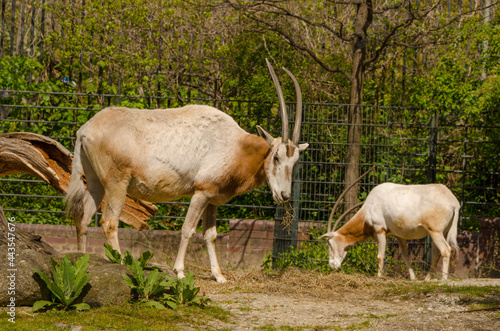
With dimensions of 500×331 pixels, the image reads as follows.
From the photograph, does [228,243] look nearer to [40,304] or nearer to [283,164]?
[283,164]

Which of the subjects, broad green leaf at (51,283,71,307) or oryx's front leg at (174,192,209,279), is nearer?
broad green leaf at (51,283,71,307)

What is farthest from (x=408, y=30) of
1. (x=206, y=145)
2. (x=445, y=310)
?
(x=445, y=310)

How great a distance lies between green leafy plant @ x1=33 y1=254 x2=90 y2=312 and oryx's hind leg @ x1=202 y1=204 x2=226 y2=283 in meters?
3.00

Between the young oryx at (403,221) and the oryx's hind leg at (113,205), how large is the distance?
352cm

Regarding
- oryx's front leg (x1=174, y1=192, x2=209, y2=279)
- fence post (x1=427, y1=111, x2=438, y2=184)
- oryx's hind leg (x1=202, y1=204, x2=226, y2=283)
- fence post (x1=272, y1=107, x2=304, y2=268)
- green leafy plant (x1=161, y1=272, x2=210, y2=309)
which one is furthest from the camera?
fence post (x1=427, y1=111, x2=438, y2=184)

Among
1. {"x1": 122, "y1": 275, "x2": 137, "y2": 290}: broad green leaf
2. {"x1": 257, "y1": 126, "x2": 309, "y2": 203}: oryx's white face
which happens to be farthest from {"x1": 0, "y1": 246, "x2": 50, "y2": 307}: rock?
{"x1": 257, "y1": 126, "x2": 309, "y2": 203}: oryx's white face

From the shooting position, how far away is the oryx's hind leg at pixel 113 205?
737 cm

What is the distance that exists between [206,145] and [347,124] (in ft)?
8.85

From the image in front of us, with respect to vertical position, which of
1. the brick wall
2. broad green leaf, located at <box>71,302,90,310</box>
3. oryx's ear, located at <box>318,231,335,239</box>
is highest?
broad green leaf, located at <box>71,302,90,310</box>

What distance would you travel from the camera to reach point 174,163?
25.2 ft

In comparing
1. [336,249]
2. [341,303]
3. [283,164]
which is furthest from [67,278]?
[336,249]

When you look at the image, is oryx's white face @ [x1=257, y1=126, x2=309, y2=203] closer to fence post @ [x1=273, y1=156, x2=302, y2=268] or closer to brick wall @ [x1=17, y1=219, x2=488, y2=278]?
fence post @ [x1=273, y1=156, x2=302, y2=268]

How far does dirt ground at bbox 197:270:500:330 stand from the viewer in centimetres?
557

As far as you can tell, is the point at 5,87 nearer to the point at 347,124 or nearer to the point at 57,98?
the point at 57,98
